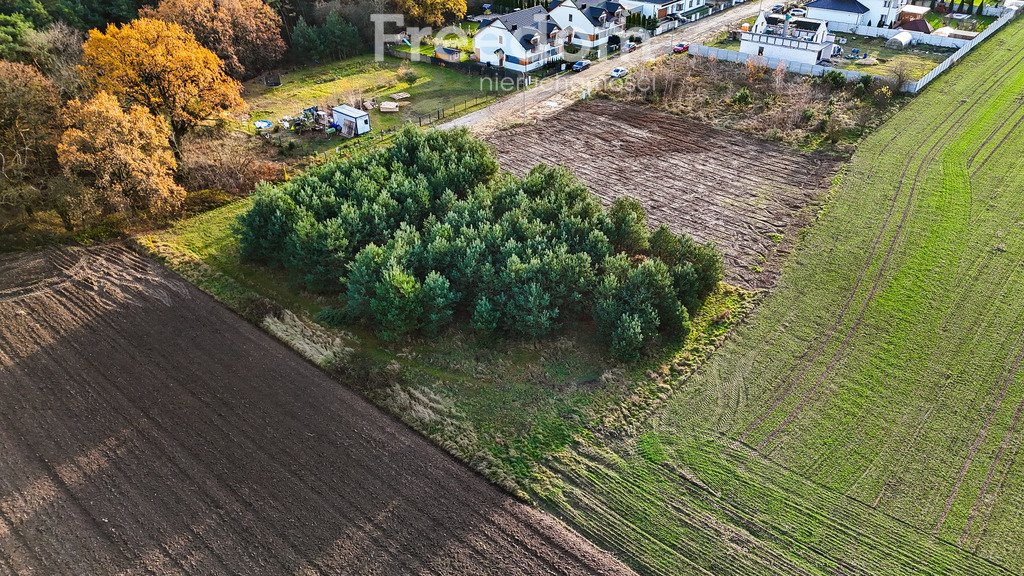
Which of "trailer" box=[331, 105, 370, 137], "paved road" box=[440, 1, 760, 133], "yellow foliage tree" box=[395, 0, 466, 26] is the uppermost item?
"yellow foliage tree" box=[395, 0, 466, 26]

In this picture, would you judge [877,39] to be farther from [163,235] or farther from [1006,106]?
[163,235]

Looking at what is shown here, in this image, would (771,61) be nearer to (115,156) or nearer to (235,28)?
(235,28)

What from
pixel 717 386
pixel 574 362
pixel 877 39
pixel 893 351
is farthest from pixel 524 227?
pixel 877 39

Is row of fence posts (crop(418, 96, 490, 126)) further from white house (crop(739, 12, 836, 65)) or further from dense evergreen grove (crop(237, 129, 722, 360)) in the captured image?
white house (crop(739, 12, 836, 65))

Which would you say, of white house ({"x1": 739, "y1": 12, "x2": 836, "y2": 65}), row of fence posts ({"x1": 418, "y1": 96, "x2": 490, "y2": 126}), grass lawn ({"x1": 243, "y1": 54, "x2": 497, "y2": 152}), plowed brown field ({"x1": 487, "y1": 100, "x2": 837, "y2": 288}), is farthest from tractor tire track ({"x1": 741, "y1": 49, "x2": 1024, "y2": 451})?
grass lawn ({"x1": 243, "y1": 54, "x2": 497, "y2": 152})

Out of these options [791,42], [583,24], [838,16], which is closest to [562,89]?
[583,24]

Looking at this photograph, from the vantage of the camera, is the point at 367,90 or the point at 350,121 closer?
the point at 350,121
